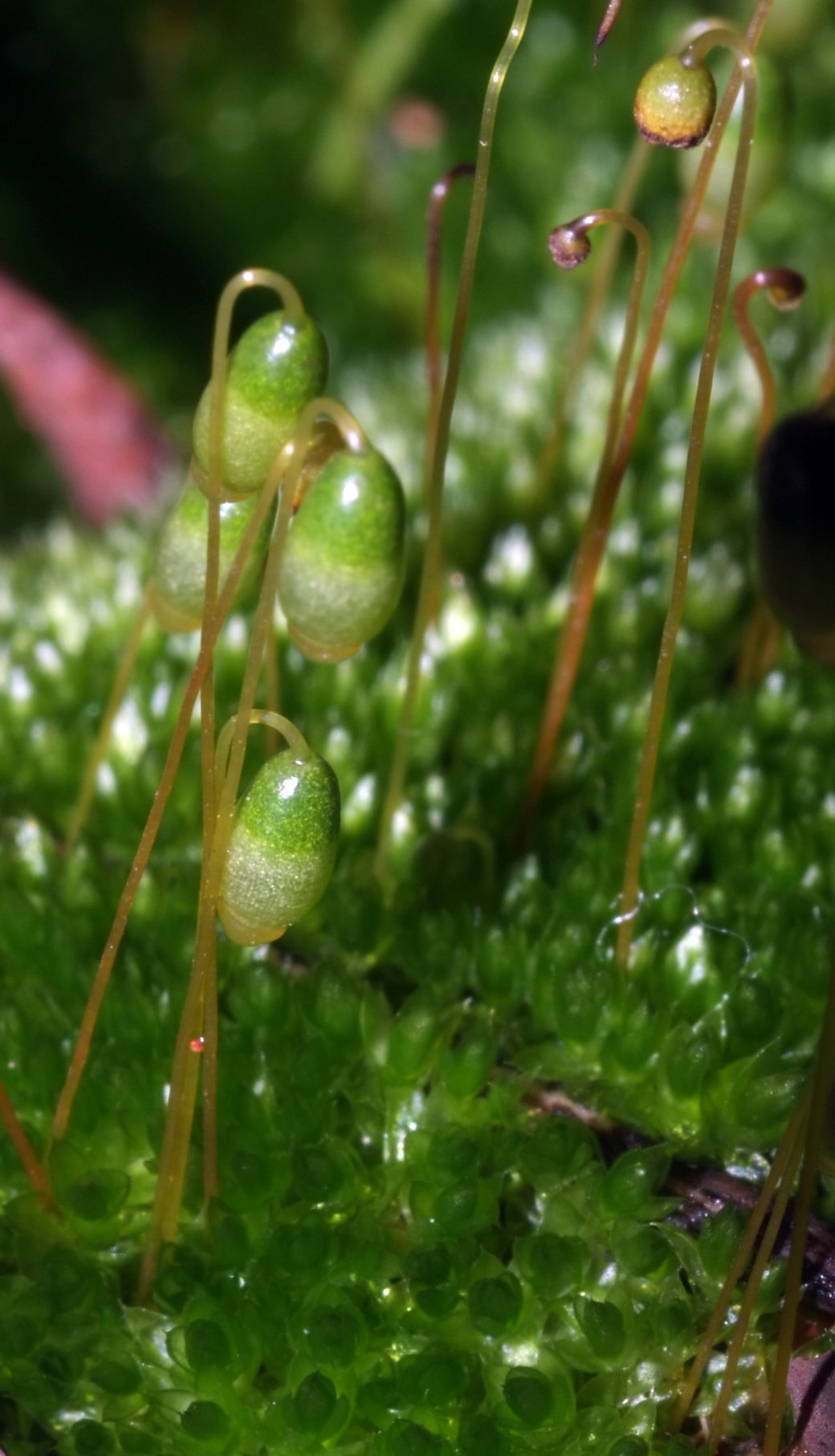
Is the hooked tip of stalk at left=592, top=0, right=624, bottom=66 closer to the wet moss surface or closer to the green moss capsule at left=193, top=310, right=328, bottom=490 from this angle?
the green moss capsule at left=193, top=310, right=328, bottom=490

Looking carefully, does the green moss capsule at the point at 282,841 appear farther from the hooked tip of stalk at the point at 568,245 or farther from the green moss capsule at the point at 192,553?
the hooked tip of stalk at the point at 568,245

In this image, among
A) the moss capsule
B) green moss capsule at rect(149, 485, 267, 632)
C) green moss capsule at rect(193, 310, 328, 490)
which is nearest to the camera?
the moss capsule

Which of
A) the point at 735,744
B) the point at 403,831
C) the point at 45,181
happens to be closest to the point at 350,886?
the point at 403,831

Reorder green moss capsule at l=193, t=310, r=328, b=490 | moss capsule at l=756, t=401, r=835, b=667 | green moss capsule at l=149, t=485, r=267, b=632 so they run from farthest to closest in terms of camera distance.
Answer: green moss capsule at l=149, t=485, r=267, b=632 → green moss capsule at l=193, t=310, r=328, b=490 → moss capsule at l=756, t=401, r=835, b=667

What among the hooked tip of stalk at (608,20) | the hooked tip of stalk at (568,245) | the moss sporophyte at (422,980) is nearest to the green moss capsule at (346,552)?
the moss sporophyte at (422,980)

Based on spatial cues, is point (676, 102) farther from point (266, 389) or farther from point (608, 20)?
point (266, 389)

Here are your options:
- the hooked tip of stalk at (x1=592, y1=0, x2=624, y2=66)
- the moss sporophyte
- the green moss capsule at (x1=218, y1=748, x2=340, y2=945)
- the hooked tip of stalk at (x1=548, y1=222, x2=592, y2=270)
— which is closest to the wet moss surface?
the moss sporophyte

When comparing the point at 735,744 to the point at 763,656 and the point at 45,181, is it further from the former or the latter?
the point at 45,181
